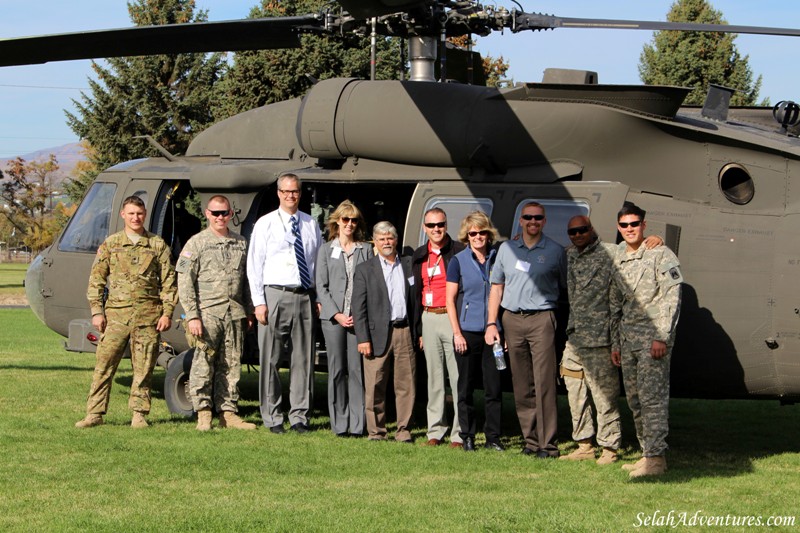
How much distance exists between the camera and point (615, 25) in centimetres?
742

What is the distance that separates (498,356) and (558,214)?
1367 millimetres

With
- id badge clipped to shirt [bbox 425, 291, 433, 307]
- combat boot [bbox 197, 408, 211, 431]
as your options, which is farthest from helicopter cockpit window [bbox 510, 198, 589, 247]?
combat boot [bbox 197, 408, 211, 431]

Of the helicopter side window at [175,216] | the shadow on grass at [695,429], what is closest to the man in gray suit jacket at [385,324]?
the shadow on grass at [695,429]

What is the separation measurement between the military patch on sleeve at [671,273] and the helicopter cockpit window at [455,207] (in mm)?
1856

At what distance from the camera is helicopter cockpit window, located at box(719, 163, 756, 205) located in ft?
26.2

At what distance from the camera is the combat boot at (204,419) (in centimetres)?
879

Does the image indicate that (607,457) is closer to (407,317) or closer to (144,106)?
(407,317)

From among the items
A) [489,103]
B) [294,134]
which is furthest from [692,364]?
[294,134]

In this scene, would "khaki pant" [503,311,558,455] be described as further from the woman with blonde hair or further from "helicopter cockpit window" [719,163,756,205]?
"helicopter cockpit window" [719,163,756,205]

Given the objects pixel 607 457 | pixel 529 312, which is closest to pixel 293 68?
pixel 529 312

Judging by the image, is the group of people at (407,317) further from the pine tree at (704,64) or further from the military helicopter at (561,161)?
the pine tree at (704,64)

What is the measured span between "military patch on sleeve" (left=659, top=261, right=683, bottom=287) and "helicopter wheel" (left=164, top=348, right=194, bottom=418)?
4464mm

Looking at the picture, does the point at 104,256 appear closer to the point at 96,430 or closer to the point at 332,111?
the point at 96,430

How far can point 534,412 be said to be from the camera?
316 inches
